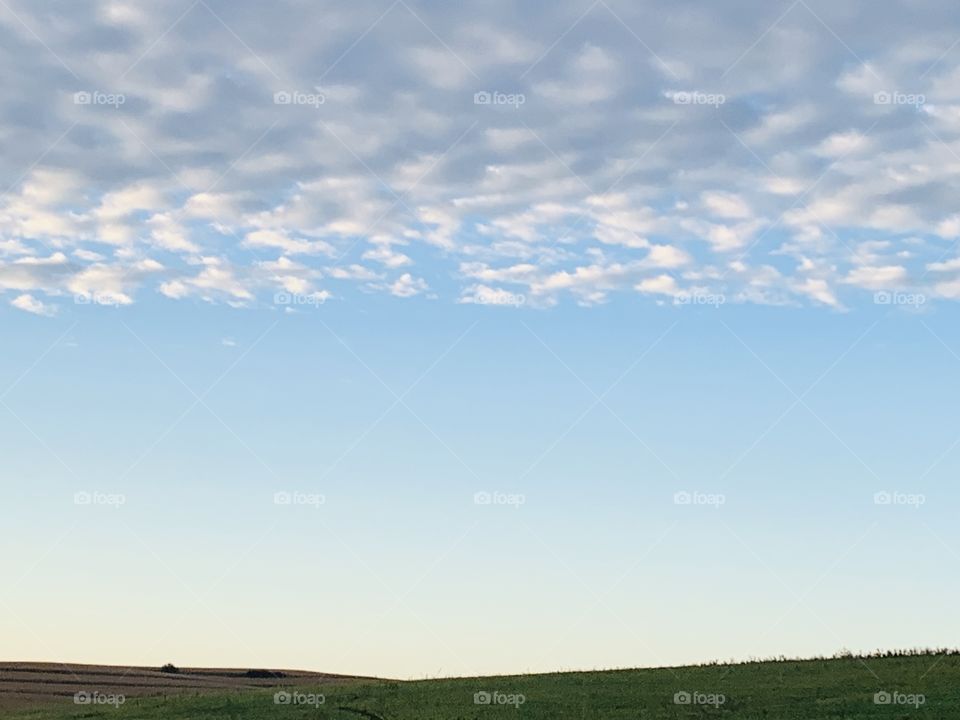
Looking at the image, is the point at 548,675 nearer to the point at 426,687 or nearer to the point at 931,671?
the point at 426,687

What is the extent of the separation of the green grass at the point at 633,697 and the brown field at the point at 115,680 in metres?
37.6

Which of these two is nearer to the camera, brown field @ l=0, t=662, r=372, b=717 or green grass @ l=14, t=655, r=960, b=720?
green grass @ l=14, t=655, r=960, b=720

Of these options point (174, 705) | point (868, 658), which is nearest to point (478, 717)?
point (174, 705)

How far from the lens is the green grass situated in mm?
36281

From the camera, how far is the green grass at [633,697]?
119 ft

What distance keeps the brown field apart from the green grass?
37630 mm

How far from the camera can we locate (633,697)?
130 feet

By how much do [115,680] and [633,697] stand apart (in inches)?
3002

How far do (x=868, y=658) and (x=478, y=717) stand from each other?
20200mm

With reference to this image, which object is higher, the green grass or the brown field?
the brown field

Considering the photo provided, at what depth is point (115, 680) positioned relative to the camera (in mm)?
102875

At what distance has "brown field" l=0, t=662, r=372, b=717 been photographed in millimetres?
87625

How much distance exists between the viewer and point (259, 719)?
40.1m

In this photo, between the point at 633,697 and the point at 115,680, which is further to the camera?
the point at 115,680
